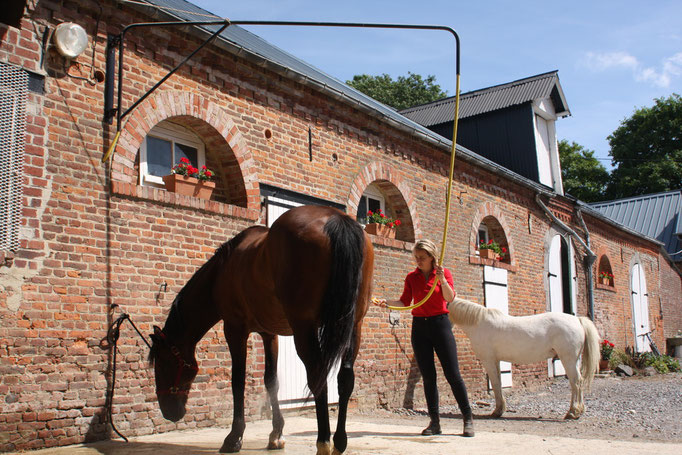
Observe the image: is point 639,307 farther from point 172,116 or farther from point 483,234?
point 172,116

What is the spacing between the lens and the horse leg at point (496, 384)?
8172mm

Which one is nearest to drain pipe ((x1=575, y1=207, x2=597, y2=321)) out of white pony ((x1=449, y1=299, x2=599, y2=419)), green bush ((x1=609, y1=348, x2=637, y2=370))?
green bush ((x1=609, y1=348, x2=637, y2=370))

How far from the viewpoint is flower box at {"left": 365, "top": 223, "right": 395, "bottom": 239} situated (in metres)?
9.29

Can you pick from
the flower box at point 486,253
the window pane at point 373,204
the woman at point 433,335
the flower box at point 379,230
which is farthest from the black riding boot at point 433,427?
the flower box at point 486,253

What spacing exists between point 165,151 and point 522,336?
5339 millimetres

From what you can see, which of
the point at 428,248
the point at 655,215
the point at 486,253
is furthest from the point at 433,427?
the point at 655,215

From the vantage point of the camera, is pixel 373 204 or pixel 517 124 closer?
pixel 373 204

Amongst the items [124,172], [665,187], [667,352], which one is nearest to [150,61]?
[124,172]

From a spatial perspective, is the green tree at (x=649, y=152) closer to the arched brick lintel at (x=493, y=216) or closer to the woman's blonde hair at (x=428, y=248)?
the arched brick lintel at (x=493, y=216)

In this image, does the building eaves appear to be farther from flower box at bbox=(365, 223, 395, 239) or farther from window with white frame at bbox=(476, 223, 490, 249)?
flower box at bbox=(365, 223, 395, 239)

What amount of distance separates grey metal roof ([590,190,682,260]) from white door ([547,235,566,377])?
513 inches

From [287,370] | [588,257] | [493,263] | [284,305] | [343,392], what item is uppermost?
[588,257]

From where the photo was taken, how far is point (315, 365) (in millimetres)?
3914

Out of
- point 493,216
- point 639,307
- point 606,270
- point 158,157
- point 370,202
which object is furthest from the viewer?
point 639,307
